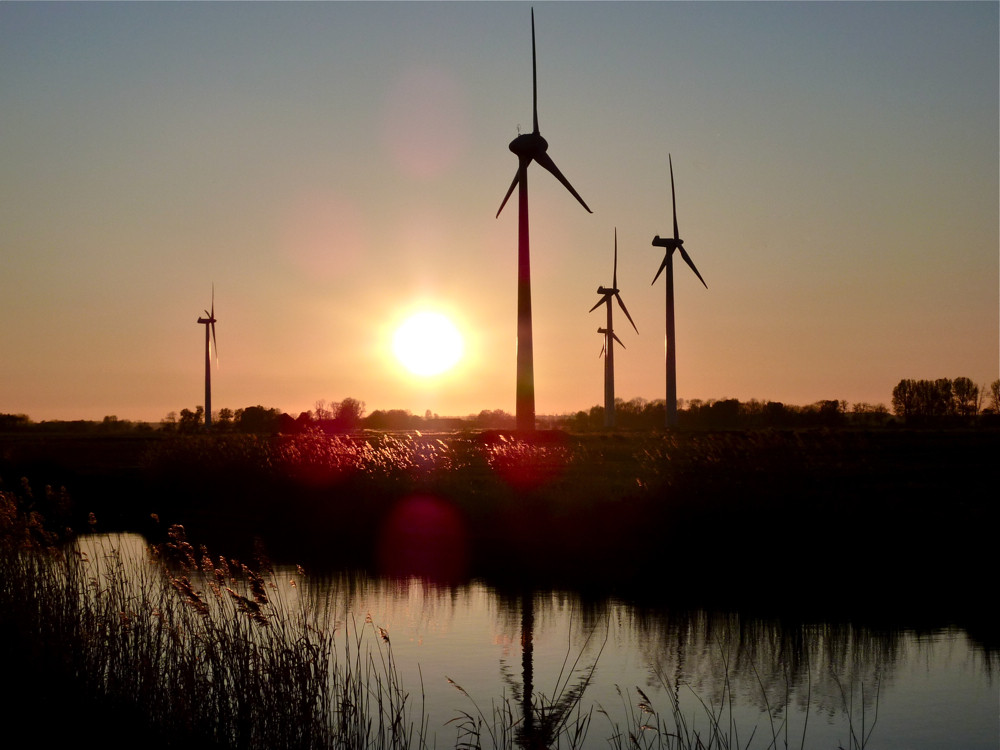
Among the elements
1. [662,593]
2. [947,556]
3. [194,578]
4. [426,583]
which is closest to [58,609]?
[194,578]

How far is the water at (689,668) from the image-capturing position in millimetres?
12656

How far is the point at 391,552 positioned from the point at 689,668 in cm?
1364

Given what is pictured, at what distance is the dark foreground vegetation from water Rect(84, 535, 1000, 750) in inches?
27.7

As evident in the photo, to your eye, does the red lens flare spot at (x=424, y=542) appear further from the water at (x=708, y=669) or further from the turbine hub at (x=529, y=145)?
the turbine hub at (x=529, y=145)

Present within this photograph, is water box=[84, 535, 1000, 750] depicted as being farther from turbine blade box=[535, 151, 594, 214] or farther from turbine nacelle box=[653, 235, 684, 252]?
turbine nacelle box=[653, 235, 684, 252]

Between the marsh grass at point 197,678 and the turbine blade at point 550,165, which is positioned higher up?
the turbine blade at point 550,165

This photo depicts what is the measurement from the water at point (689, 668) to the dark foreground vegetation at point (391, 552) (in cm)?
70

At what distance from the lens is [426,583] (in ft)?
76.1

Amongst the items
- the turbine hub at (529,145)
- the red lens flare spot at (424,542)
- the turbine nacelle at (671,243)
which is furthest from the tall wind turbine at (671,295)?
the red lens flare spot at (424,542)

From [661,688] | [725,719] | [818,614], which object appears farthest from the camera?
[818,614]

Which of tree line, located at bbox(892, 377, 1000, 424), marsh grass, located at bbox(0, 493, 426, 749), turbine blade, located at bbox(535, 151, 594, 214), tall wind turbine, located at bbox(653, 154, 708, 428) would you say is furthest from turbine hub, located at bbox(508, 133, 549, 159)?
tree line, located at bbox(892, 377, 1000, 424)

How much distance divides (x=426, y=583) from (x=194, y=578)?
213 inches

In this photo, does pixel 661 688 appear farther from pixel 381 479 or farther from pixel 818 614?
pixel 381 479

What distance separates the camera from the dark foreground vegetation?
11.0 metres
